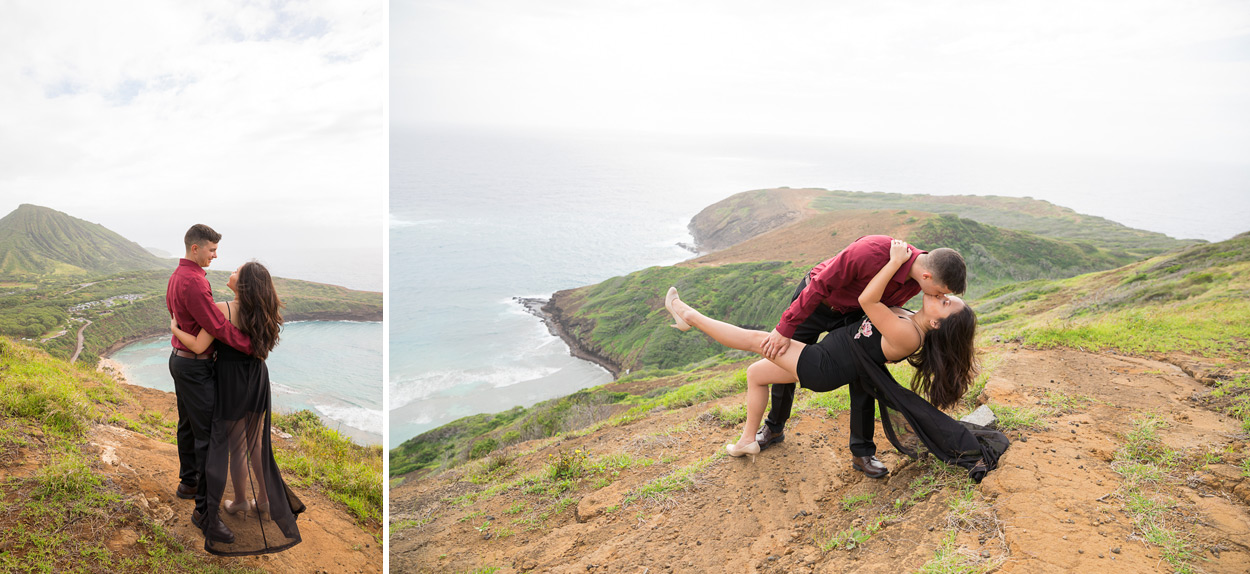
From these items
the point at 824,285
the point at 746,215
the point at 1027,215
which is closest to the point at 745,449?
the point at 824,285

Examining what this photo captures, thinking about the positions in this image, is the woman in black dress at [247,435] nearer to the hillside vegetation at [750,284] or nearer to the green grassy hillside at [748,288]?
the hillside vegetation at [750,284]

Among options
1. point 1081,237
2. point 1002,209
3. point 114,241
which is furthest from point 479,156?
point 114,241

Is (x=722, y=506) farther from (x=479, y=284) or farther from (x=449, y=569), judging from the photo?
(x=479, y=284)

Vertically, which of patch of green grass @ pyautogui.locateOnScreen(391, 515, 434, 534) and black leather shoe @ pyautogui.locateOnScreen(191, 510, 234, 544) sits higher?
black leather shoe @ pyautogui.locateOnScreen(191, 510, 234, 544)

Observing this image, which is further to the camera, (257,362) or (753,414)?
(753,414)

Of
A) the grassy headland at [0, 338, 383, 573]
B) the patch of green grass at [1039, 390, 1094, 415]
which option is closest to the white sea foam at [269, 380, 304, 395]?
the grassy headland at [0, 338, 383, 573]

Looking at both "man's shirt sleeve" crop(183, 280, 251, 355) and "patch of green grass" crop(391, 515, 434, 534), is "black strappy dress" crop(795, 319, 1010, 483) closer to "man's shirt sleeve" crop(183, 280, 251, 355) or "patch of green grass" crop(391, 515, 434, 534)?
"patch of green grass" crop(391, 515, 434, 534)

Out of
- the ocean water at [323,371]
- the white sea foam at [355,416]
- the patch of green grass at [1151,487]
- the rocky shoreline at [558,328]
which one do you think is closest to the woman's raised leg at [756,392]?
the patch of green grass at [1151,487]
